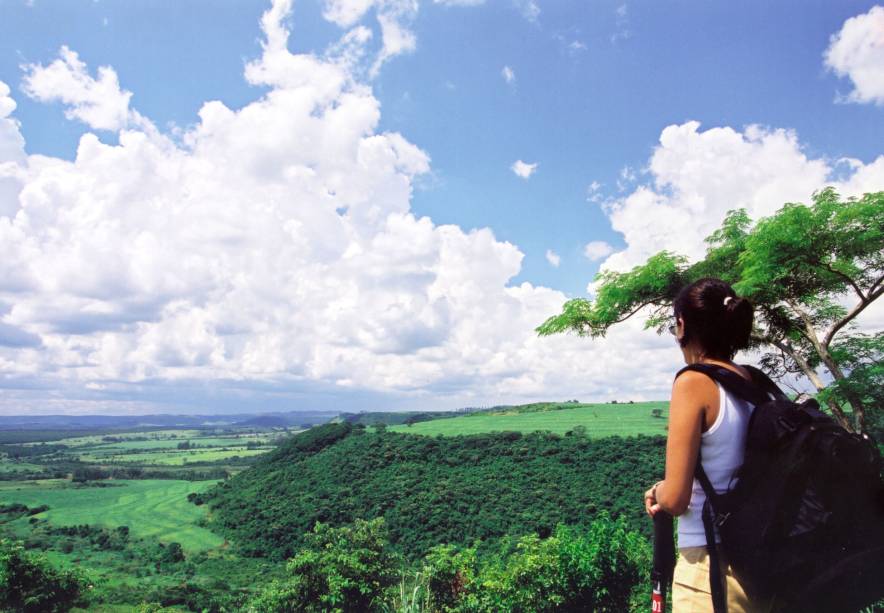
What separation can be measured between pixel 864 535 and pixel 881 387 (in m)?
8.03

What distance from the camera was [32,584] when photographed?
32656 millimetres

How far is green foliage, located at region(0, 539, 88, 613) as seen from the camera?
31.5m

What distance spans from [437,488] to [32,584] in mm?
45607

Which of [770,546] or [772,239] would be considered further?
[772,239]

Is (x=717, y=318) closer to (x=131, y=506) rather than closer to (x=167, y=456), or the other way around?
(x=131, y=506)

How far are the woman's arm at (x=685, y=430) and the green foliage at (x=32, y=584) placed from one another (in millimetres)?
41750

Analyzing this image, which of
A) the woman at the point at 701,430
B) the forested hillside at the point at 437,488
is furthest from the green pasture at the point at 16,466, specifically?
the woman at the point at 701,430

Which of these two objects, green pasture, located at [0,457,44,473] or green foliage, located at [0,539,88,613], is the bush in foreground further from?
green pasture, located at [0,457,44,473]

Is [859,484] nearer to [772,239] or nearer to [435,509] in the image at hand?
[772,239]

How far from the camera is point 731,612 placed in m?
1.82

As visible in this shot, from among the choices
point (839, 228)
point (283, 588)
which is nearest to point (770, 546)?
point (839, 228)

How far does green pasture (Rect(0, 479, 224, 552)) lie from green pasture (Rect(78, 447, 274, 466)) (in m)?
30.4

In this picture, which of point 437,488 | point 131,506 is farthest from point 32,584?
point 131,506

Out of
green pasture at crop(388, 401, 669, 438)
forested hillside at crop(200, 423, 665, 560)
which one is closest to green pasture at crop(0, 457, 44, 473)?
forested hillside at crop(200, 423, 665, 560)
